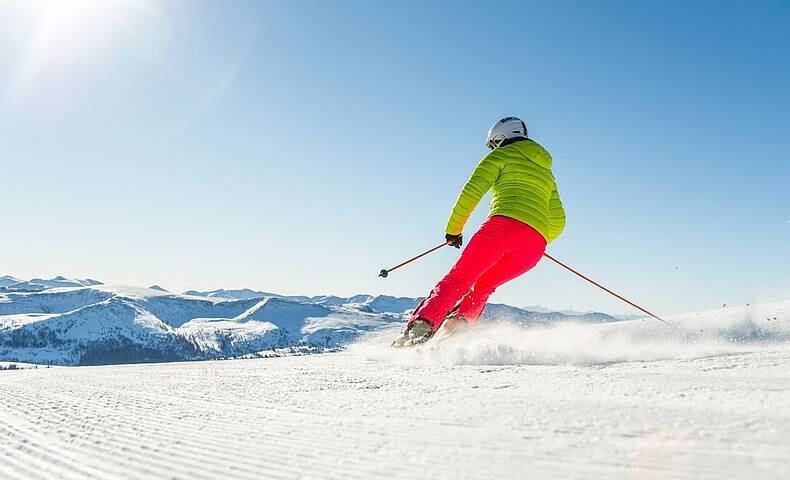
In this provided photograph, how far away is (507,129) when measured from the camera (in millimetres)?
6199

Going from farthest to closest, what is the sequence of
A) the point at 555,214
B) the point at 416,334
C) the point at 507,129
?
the point at 555,214 → the point at 507,129 → the point at 416,334

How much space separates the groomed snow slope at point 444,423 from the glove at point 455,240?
8.96ft

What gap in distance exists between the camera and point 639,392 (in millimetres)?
2189

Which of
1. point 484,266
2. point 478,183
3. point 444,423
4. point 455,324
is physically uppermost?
point 478,183

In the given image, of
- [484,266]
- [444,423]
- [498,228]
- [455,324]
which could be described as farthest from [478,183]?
[444,423]

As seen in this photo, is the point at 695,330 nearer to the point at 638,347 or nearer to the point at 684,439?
the point at 638,347

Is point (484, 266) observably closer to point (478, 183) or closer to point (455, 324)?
point (455, 324)

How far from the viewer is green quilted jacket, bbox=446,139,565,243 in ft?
18.5

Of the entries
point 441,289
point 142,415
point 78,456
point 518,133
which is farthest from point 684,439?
point 518,133

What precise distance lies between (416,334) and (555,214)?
267 centimetres

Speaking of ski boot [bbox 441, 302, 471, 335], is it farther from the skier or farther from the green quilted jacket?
the green quilted jacket

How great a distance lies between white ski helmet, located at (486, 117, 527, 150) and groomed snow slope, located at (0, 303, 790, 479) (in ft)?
10.5

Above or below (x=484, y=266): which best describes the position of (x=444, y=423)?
below

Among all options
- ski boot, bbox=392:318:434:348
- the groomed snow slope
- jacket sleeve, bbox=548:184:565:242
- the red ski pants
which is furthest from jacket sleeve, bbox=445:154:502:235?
the groomed snow slope
